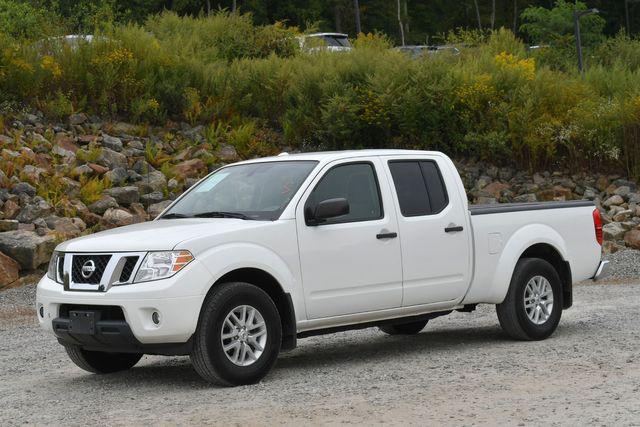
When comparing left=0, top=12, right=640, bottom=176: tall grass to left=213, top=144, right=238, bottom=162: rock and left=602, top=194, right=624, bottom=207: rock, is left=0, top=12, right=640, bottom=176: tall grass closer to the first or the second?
left=213, top=144, right=238, bottom=162: rock

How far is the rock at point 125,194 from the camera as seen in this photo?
18.8 meters

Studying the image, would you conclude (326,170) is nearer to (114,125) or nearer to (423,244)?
(423,244)

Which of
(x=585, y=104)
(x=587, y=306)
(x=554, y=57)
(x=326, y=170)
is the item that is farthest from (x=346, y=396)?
(x=554, y=57)

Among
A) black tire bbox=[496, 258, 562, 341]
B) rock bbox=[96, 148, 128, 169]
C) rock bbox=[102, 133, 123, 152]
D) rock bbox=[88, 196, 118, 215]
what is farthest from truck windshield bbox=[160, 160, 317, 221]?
rock bbox=[102, 133, 123, 152]

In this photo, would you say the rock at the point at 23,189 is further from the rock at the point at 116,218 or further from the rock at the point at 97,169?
the rock at the point at 97,169

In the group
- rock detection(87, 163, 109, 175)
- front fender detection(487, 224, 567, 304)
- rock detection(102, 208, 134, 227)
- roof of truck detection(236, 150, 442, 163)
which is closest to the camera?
roof of truck detection(236, 150, 442, 163)

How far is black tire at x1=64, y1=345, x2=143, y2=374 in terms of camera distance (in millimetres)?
9508

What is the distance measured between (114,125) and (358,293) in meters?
12.7

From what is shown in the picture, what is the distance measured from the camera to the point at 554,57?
31859 millimetres

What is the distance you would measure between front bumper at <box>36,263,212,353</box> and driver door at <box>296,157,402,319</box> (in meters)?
1.08

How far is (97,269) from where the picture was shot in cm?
866

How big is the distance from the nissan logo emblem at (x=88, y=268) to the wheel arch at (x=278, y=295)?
3.40 feet

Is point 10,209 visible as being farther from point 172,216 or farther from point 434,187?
point 434,187

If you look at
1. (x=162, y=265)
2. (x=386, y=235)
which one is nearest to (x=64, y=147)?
(x=386, y=235)
